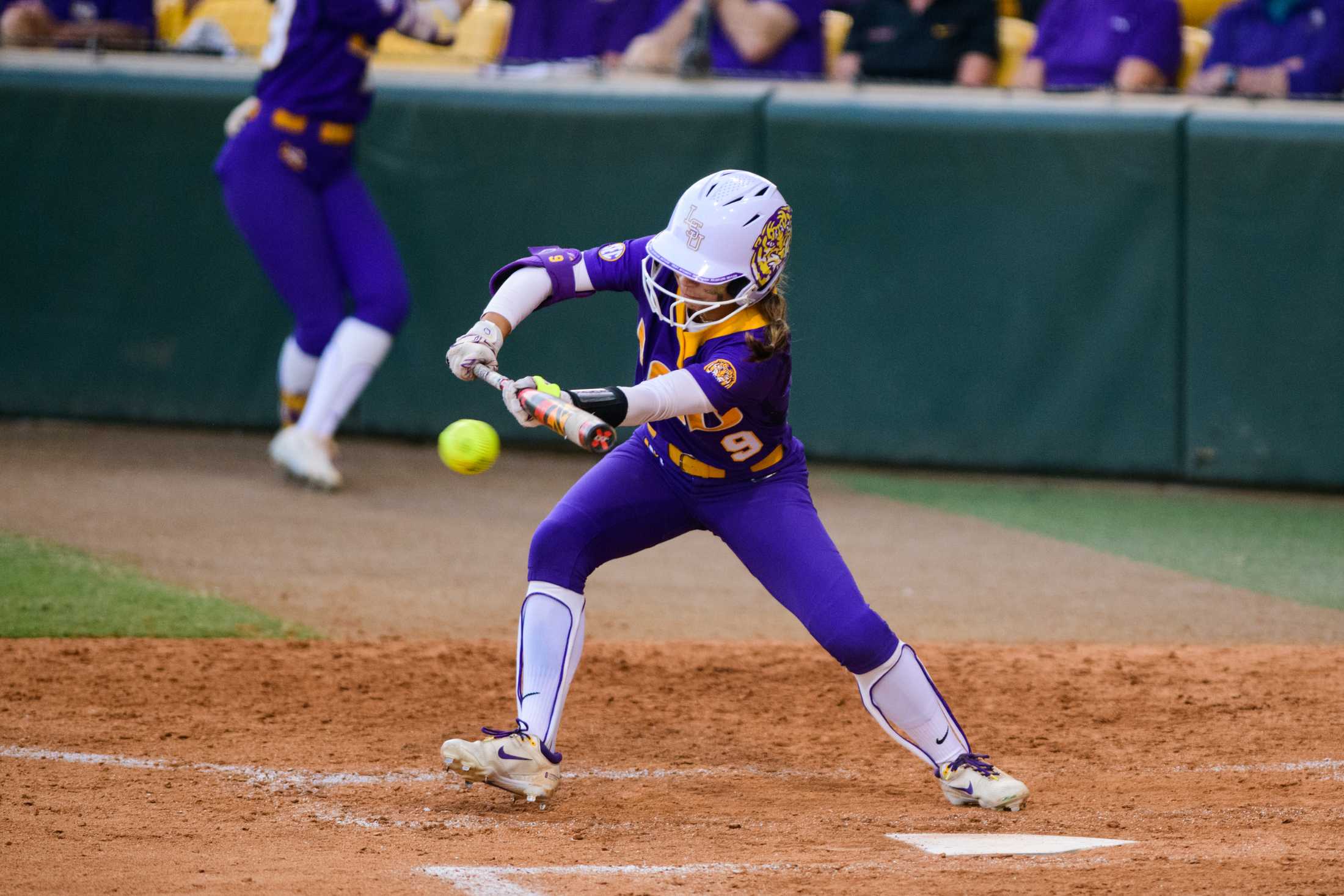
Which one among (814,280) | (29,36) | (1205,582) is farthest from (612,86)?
(1205,582)

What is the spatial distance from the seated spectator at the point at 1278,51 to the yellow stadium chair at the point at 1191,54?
148mm

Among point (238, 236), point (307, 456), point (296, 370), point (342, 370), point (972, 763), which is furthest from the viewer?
point (238, 236)

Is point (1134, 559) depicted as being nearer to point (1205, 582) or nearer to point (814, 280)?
point (1205, 582)

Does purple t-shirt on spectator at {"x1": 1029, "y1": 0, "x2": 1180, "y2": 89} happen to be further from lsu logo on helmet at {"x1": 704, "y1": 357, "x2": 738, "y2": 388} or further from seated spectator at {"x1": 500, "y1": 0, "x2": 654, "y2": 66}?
lsu logo on helmet at {"x1": 704, "y1": 357, "x2": 738, "y2": 388}

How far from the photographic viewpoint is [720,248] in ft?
13.2

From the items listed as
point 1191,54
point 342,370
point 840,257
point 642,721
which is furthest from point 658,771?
point 1191,54

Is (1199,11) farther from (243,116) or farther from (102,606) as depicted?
(102,606)

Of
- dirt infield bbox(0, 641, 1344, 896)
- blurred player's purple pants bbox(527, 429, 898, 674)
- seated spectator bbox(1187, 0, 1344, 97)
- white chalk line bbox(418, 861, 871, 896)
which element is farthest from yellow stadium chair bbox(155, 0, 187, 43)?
white chalk line bbox(418, 861, 871, 896)

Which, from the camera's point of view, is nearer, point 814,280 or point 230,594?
point 230,594

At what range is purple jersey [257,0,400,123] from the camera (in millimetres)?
7738

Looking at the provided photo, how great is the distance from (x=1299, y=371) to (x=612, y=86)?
3.74 meters

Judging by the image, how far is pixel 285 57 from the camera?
780cm

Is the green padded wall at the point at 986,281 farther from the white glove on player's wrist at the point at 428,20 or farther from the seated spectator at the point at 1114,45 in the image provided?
the white glove on player's wrist at the point at 428,20

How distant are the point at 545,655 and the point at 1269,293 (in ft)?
17.6
